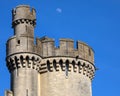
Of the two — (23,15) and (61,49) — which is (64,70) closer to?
(61,49)

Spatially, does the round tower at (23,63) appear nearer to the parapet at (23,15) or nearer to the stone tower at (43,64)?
the stone tower at (43,64)

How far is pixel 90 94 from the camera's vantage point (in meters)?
43.7

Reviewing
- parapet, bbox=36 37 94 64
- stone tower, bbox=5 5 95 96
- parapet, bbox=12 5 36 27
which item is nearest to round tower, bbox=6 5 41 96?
stone tower, bbox=5 5 95 96

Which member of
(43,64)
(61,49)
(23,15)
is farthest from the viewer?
(23,15)

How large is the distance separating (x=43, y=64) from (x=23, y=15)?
4.42 m

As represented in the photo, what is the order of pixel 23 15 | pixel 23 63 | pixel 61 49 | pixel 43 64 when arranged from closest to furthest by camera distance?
pixel 23 63, pixel 43 64, pixel 61 49, pixel 23 15

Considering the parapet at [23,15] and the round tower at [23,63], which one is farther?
the parapet at [23,15]

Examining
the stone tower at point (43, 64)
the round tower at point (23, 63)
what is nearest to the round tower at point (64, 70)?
the stone tower at point (43, 64)

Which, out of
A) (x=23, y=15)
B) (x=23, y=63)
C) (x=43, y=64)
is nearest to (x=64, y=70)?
(x=43, y=64)

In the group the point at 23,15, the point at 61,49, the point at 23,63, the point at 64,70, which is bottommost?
the point at 64,70

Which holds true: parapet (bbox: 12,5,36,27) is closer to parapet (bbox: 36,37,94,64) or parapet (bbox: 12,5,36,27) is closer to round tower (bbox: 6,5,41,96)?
Result: round tower (bbox: 6,5,41,96)

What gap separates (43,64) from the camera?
4250 centimetres

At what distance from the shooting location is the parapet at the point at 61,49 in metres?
42.7

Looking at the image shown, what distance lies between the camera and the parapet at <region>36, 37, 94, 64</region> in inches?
1681
